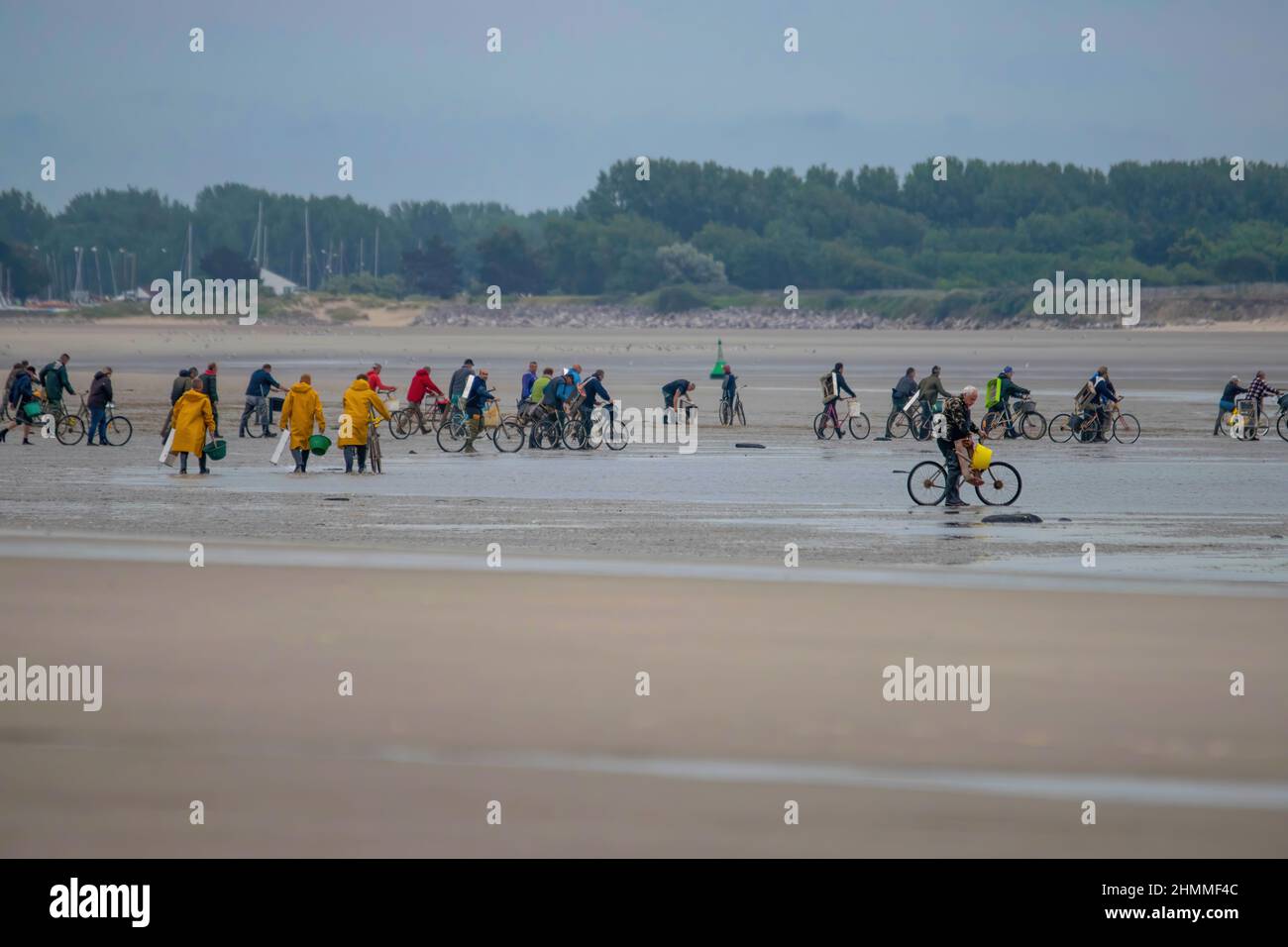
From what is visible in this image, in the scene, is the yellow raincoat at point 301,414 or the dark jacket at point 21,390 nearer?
the yellow raincoat at point 301,414

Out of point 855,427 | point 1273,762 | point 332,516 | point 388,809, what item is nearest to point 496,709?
point 388,809

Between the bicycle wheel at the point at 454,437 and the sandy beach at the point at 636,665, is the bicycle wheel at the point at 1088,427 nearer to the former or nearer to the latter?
the sandy beach at the point at 636,665

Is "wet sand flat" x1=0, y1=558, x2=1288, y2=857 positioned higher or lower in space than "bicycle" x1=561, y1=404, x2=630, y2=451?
lower

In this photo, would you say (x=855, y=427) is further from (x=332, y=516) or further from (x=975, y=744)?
(x=975, y=744)

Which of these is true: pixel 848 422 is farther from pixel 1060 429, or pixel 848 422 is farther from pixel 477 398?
pixel 477 398

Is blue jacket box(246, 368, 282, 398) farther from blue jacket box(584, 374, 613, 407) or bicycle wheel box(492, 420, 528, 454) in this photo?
blue jacket box(584, 374, 613, 407)

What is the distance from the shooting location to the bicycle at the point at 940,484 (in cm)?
2356

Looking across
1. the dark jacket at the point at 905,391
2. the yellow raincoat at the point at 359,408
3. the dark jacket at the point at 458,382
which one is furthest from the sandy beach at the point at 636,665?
the dark jacket at the point at 905,391

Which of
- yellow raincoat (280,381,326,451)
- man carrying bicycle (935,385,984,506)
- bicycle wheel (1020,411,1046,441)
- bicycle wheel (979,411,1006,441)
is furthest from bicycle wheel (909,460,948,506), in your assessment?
bicycle wheel (1020,411,1046,441)

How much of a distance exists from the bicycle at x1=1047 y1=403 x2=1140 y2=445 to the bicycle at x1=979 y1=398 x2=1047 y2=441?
11.8 inches

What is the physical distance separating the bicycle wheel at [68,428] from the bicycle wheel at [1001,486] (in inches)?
760

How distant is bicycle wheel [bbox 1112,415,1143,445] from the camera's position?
3584 cm

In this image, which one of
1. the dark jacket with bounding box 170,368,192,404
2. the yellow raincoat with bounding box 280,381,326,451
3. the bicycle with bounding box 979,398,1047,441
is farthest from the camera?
the bicycle with bounding box 979,398,1047,441

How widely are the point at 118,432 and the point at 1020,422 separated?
1913 cm
